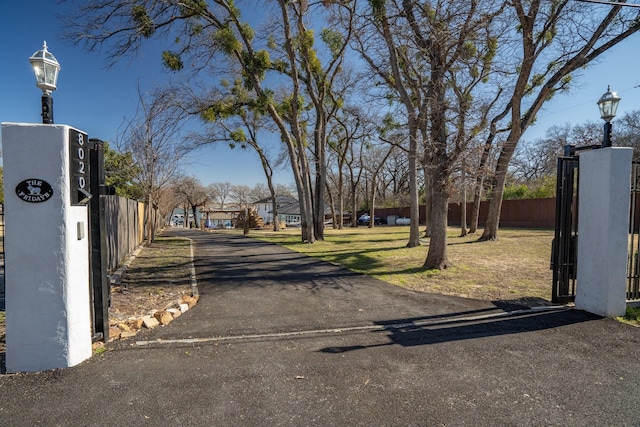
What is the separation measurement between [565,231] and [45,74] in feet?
22.5

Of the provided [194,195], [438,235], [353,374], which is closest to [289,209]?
[194,195]

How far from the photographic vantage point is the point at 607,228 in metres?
4.43

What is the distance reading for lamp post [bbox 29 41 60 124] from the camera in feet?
10.1

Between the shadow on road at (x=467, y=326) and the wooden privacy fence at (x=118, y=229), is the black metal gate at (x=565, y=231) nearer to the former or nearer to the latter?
the shadow on road at (x=467, y=326)

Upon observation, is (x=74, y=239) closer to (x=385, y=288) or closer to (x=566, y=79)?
(x=385, y=288)

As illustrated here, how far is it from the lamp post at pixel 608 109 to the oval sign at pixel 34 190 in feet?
22.1

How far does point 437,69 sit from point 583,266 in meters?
5.21

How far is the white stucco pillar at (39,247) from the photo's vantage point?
2.93 m

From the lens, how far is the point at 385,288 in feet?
21.0

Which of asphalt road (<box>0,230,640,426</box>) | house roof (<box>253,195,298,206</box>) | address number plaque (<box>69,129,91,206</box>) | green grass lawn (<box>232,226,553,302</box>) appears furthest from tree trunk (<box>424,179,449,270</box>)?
house roof (<box>253,195,298,206</box>)

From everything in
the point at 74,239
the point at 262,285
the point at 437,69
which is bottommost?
the point at 262,285

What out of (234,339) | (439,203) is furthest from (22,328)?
(439,203)

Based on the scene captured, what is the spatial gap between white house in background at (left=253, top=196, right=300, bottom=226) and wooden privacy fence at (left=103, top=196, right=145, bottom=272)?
4469 cm

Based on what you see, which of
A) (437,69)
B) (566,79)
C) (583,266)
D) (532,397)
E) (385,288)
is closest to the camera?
(532,397)
